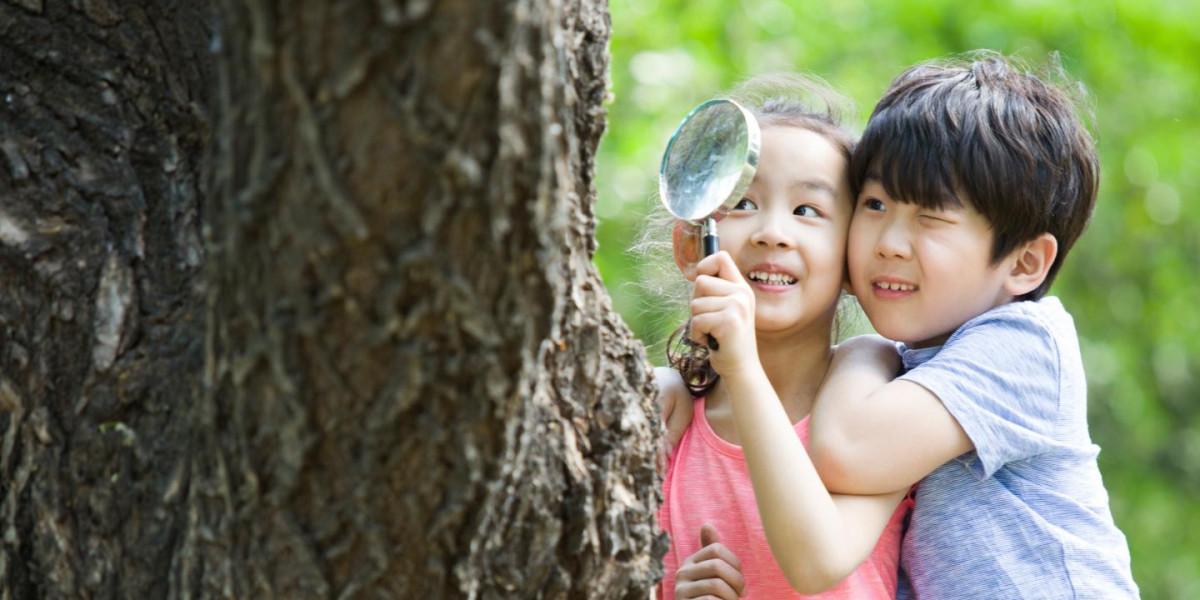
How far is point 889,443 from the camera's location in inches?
85.7

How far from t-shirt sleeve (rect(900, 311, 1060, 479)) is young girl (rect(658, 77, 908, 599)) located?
15 cm

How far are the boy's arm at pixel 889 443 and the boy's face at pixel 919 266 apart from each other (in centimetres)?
26

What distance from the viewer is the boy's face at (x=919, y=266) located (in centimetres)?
240

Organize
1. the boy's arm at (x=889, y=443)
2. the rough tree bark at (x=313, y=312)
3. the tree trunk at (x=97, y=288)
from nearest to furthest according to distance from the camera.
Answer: the rough tree bark at (x=313, y=312), the tree trunk at (x=97, y=288), the boy's arm at (x=889, y=443)

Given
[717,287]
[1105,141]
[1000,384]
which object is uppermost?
[1105,141]

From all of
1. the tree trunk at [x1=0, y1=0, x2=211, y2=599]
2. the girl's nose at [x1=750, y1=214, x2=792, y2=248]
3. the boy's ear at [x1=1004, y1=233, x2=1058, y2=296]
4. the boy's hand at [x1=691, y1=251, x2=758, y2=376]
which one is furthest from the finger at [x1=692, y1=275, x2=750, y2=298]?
the tree trunk at [x1=0, y1=0, x2=211, y2=599]

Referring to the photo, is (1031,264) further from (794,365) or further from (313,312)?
(313,312)

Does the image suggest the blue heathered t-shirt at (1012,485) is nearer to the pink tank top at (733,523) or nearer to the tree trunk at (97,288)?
the pink tank top at (733,523)

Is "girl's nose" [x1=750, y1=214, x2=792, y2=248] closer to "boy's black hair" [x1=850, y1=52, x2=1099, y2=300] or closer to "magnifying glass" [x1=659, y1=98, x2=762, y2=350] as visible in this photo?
"magnifying glass" [x1=659, y1=98, x2=762, y2=350]

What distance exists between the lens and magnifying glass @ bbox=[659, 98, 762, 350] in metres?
2.28

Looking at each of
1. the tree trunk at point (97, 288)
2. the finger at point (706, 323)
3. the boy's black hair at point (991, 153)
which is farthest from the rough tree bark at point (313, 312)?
the boy's black hair at point (991, 153)

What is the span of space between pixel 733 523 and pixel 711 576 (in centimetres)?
16

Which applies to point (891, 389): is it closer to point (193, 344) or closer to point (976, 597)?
point (976, 597)

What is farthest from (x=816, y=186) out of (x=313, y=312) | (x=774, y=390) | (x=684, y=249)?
(x=313, y=312)
